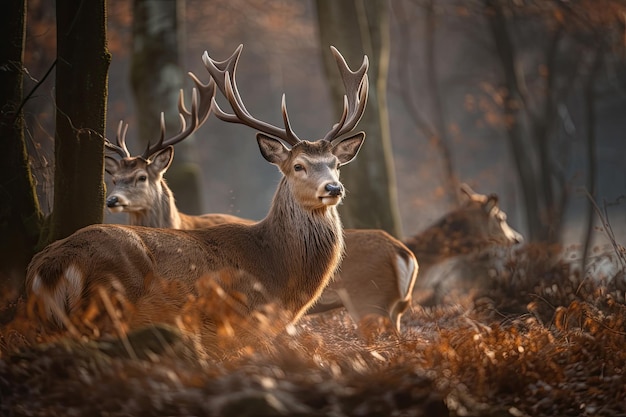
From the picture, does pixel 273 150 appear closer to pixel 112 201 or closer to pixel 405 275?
pixel 405 275

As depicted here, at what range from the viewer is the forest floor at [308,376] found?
3.66 meters

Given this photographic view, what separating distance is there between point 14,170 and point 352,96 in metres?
2.80

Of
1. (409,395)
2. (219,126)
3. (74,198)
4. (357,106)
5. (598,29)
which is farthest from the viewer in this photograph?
(219,126)

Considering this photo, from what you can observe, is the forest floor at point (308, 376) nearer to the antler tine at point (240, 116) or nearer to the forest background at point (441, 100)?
the antler tine at point (240, 116)

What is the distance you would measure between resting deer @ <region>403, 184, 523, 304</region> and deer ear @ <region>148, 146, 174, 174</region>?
3.43 metres

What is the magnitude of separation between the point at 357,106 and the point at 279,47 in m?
24.5

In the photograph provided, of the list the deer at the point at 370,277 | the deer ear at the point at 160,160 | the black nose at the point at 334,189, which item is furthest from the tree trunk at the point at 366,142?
the black nose at the point at 334,189

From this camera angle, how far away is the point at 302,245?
19.8 ft

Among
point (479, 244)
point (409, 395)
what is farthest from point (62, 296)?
point (479, 244)

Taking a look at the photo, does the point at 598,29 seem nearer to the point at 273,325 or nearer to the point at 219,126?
the point at 273,325

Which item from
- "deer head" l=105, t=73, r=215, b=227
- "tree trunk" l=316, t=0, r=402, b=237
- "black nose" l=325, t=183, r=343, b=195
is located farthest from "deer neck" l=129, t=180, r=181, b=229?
"black nose" l=325, t=183, r=343, b=195

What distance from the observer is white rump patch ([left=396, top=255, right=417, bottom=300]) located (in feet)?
24.1

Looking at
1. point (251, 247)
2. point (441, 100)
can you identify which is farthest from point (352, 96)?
point (441, 100)

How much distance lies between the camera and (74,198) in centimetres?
590
